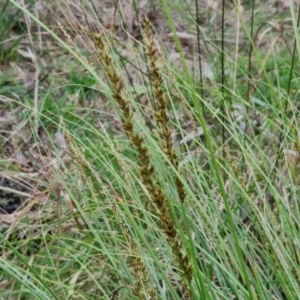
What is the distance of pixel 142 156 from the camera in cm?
57

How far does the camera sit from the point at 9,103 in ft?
8.86

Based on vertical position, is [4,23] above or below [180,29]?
above

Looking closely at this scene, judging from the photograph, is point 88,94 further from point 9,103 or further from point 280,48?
point 280,48

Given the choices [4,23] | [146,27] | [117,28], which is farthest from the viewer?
[117,28]

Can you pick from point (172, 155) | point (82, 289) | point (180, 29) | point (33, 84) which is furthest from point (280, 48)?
point (172, 155)

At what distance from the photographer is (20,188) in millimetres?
2230

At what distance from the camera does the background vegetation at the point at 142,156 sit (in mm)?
1072

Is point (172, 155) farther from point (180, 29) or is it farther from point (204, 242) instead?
point (180, 29)

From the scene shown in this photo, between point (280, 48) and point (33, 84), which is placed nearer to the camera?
point (33, 84)

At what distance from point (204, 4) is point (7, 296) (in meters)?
2.41

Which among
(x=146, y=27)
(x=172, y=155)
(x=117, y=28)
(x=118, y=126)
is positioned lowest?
(x=118, y=126)

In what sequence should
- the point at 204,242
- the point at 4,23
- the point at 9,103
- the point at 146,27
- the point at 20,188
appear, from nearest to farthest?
the point at 146,27 < the point at 204,242 < the point at 20,188 < the point at 9,103 < the point at 4,23

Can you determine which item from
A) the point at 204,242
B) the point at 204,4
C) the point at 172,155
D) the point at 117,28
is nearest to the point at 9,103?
the point at 117,28

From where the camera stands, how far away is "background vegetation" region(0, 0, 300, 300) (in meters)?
1.07
